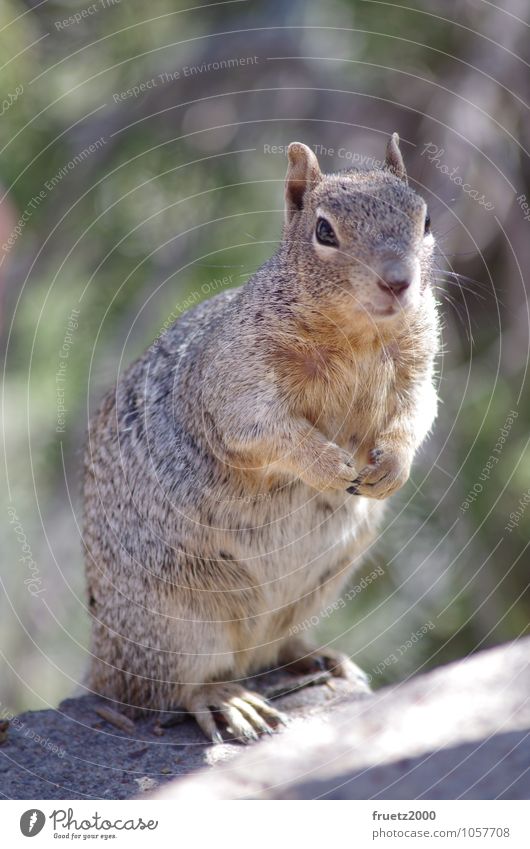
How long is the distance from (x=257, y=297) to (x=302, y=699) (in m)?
1.50

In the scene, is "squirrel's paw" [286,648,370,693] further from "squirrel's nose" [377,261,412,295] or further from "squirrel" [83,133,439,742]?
"squirrel's nose" [377,261,412,295]

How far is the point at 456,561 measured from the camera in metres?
5.28

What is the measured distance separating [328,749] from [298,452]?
91cm

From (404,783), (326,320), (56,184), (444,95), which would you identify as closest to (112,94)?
(56,184)

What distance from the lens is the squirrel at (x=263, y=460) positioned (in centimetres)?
339

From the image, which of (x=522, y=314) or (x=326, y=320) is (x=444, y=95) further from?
(x=326, y=320)

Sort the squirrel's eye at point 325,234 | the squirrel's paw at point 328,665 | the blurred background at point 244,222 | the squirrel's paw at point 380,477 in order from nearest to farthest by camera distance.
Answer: the squirrel's eye at point 325,234 → the squirrel's paw at point 380,477 → the squirrel's paw at point 328,665 → the blurred background at point 244,222

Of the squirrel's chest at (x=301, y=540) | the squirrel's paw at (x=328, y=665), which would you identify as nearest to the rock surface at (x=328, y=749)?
the squirrel's paw at (x=328, y=665)

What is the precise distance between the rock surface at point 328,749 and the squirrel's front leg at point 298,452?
0.68 metres

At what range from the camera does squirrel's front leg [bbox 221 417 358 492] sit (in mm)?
3381

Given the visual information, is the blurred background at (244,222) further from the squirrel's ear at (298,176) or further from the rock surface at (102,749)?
the squirrel's ear at (298,176)
